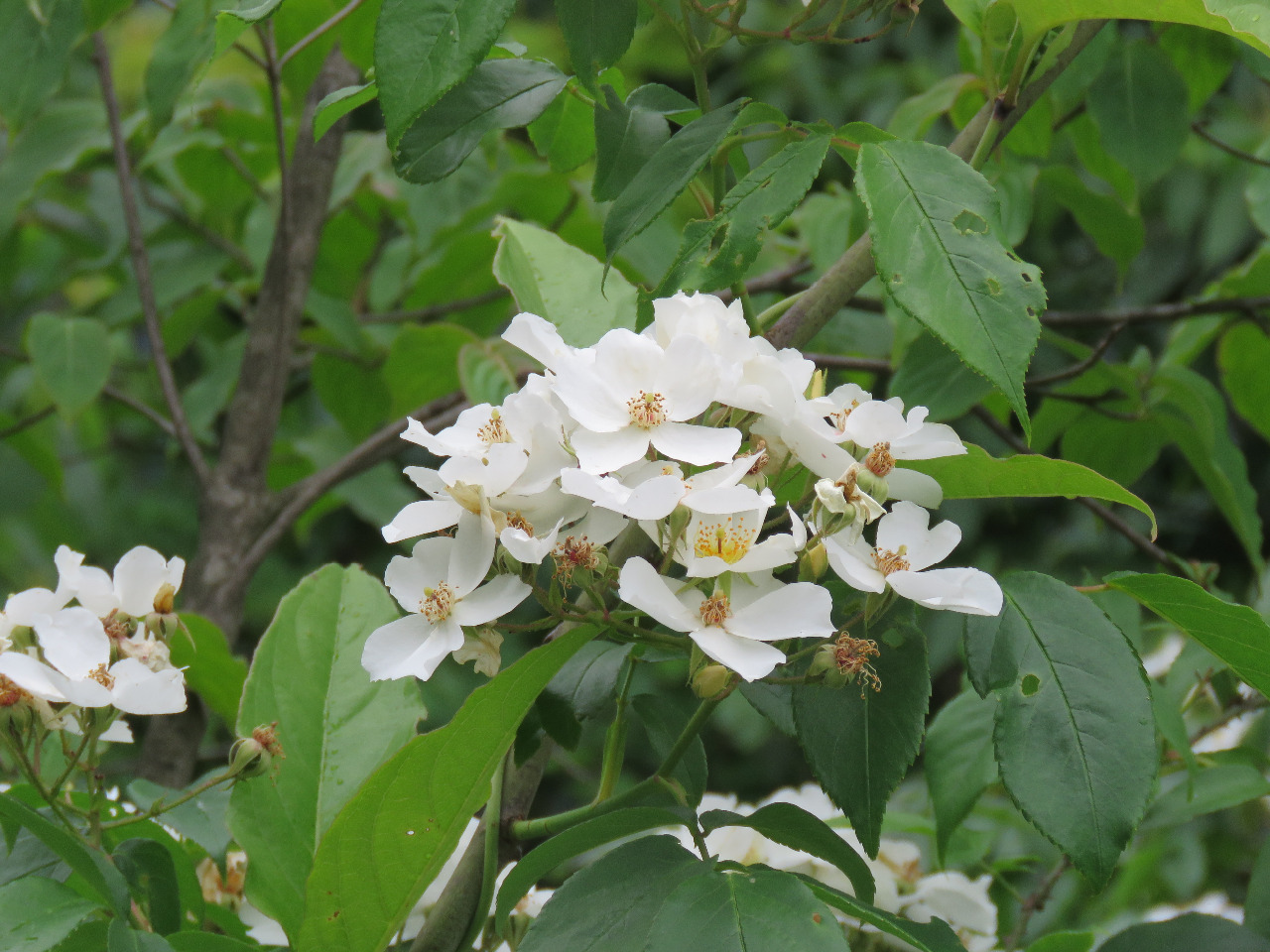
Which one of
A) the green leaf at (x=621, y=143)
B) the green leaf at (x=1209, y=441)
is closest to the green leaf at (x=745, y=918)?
the green leaf at (x=621, y=143)

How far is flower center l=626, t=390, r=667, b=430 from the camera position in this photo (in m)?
0.46

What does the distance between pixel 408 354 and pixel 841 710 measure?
679mm

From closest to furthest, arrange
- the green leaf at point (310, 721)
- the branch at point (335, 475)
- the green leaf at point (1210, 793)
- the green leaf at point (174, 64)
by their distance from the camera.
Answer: the green leaf at point (310, 721) < the green leaf at point (1210, 793) < the green leaf at point (174, 64) < the branch at point (335, 475)

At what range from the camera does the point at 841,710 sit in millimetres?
501

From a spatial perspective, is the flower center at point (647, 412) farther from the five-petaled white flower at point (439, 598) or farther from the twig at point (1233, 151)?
the twig at point (1233, 151)

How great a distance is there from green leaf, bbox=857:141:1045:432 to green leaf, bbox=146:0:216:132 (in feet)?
1.95

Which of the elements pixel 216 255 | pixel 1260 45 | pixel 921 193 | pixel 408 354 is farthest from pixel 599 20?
pixel 216 255

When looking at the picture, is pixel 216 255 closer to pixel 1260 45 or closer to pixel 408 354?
pixel 408 354

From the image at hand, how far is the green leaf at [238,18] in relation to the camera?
478 millimetres

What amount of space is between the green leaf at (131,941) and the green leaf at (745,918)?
200mm

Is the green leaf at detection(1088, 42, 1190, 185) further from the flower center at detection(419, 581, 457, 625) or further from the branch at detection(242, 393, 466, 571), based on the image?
the flower center at detection(419, 581, 457, 625)

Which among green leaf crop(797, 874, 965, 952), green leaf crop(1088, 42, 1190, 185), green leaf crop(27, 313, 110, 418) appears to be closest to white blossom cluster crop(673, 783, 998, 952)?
green leaf crop(797, 874, 965, 952)

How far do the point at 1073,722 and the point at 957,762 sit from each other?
24 cm

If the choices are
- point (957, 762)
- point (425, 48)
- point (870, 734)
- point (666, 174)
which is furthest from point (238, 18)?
point (957, 762)
